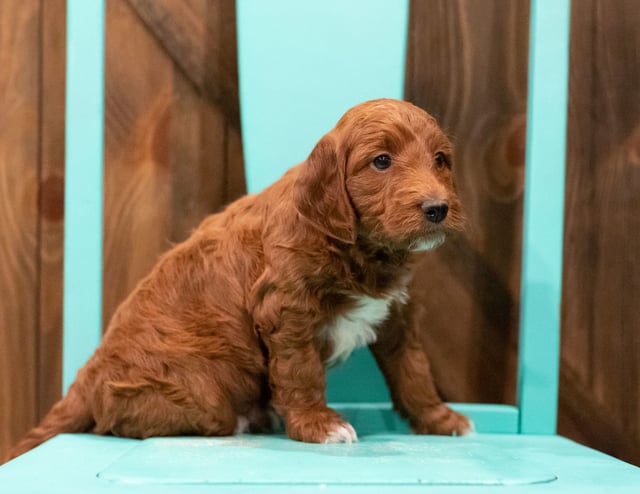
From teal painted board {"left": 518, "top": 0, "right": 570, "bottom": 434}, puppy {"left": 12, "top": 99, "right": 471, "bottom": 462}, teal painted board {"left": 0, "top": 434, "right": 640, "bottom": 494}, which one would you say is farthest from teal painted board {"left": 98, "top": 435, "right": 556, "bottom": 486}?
teal painted board {"left": 518, "top": 0, "right": 570, "bottom": 434}

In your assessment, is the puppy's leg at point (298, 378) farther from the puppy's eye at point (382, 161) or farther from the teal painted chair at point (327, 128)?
the puppy's eye at point (382, 161)

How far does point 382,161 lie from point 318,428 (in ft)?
2.23

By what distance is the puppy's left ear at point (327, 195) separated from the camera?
181 cm

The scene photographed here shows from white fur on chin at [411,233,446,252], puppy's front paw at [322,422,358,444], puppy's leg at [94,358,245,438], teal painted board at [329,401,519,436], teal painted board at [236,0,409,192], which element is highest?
teal painted board at [236,0,409,192]

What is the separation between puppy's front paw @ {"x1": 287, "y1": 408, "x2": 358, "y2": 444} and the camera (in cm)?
181

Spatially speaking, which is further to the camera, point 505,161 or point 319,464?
point 505,161

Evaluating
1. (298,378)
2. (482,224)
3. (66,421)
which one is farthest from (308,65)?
(66,421)

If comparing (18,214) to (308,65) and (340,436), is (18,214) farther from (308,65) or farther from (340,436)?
(340,436)

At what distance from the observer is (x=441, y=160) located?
188 cm

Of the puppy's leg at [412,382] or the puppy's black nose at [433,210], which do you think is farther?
the puppy's leg at [412,382]

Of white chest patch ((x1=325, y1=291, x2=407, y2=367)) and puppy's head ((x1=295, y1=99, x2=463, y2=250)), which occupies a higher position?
puppy's head ((x1=295, y1=99, x2=463, y2=250))

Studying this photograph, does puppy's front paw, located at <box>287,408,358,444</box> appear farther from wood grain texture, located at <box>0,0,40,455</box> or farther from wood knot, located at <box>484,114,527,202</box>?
wood grain texture, located at <box>0,0,40,455</box>

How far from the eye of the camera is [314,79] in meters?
2.26

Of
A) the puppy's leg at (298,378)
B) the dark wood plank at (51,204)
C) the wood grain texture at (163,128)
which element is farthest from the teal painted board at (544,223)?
the dark wood plank at (51,204)
